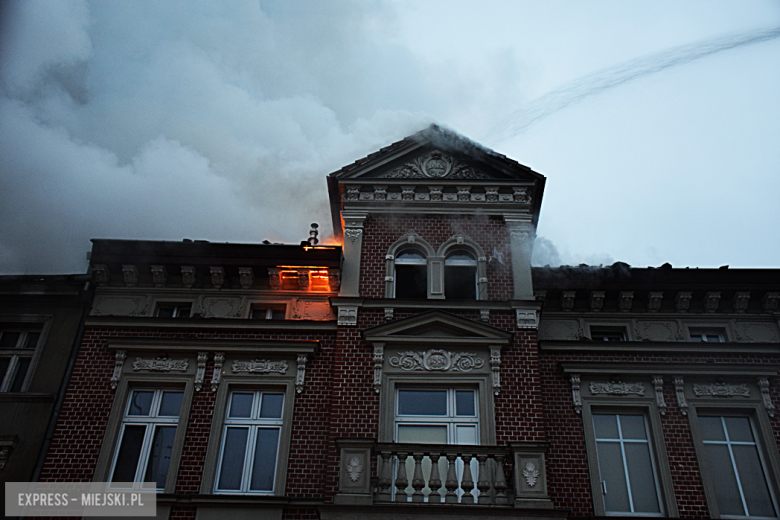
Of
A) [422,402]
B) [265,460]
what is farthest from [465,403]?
[265,460]

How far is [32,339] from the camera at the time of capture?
15.6 m

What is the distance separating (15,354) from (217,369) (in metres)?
4.63

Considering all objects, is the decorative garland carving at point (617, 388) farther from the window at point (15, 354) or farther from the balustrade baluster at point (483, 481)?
the window at point (15, 354)

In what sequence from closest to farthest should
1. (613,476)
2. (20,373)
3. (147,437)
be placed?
(613,476) → (147,437) → (20,373)

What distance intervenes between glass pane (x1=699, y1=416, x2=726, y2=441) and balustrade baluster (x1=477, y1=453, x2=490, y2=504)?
5.21 meters

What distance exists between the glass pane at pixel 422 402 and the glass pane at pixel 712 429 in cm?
557

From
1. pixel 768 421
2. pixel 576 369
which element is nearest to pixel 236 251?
pixel 576 369

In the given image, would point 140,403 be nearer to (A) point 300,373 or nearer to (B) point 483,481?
(A) point 300,373

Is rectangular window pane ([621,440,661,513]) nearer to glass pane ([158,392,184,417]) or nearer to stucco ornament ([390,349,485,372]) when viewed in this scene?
stucco ornament ([390,349,485,372])

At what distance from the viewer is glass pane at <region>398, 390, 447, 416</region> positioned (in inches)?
557

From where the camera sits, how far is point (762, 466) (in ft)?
46.6

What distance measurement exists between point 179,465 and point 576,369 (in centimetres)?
853

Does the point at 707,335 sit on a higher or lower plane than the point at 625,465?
higher

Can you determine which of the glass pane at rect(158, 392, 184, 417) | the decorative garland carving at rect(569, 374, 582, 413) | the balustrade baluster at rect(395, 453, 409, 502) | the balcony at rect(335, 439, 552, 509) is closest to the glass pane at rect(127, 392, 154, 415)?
the glass pane at rect(158, 392, 184, 417)
